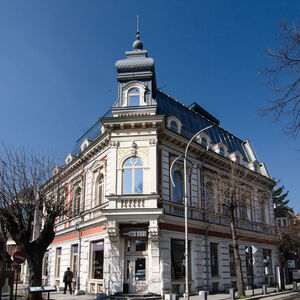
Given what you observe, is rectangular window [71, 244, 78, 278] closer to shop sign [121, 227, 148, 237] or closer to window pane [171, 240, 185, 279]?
shop sign [121, 227, 148, 237]

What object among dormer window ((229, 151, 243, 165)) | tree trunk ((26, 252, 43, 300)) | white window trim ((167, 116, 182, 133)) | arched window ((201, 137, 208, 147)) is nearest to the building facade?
white window trim ((167, 116, 182, 133))

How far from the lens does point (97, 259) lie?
20328mm

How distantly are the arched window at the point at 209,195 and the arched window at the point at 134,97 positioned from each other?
804cm

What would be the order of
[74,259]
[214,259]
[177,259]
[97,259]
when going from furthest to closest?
[74,259] → [214,259] → [97,259] → [177,259]

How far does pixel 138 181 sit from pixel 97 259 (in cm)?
560

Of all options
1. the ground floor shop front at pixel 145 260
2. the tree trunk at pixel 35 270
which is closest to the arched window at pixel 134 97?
the ground floor shop front at pixel 145 260

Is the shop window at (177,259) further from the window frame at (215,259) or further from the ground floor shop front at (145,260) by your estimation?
the window frame at (215,259)

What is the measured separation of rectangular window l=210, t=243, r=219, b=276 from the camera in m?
22.2

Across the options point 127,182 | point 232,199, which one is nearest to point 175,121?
point 127,182

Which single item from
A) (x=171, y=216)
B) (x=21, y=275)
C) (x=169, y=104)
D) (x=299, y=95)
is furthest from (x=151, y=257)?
(x=21, y=275)

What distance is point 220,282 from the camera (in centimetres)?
2209

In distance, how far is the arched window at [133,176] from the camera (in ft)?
63.1

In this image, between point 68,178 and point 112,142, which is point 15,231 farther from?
point 68,178

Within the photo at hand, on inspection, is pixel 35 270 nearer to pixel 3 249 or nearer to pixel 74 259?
pixel 3 249
